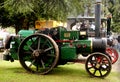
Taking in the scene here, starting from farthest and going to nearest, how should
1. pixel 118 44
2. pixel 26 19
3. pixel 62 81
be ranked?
pixel 118 44 → pixel 26 19 → pixel 62 81

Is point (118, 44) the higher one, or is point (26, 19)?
point (26, 19)

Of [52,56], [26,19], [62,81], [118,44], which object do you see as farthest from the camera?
[118,44]

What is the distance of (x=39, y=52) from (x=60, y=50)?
1.96ft

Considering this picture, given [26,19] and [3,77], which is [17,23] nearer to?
[26,19]

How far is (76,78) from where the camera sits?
359 inches

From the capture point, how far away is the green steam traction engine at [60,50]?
9.28 meters

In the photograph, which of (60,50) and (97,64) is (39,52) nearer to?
(60,50)

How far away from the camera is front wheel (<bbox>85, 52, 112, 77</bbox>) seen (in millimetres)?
9177

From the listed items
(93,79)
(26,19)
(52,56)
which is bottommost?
(93,79)

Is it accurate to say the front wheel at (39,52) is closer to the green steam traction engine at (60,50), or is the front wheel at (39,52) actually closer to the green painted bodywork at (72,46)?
the green steam traction engine at (60,50)

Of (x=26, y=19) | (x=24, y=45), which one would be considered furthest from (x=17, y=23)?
(x=24, y=45)

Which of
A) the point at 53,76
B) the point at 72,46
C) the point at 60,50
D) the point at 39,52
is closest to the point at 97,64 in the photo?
the point at 72,46

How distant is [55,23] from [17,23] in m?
2.58

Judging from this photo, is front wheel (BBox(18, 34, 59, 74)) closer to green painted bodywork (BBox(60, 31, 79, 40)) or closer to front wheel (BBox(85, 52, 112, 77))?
green painted bodywork (BBox(60, 31, 79, 40))
